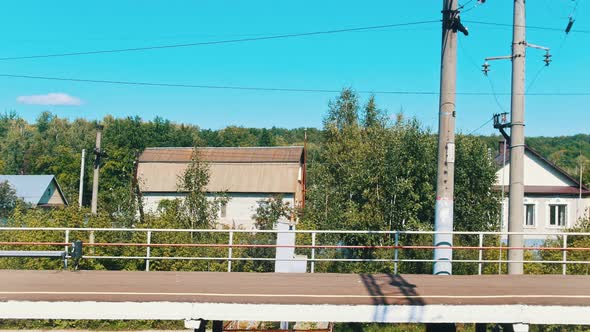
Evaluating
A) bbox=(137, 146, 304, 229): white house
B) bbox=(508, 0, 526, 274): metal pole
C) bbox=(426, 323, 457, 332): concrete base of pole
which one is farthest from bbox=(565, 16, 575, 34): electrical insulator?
bbox=(137, 146, 304, 229): white house

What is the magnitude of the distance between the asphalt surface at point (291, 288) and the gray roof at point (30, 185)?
58916 mm

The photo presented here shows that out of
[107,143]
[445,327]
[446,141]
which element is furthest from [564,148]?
[445,327]

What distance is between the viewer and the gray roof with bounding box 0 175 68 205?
65.1 meters

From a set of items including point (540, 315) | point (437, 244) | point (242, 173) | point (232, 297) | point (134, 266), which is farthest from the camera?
point (242, 173)

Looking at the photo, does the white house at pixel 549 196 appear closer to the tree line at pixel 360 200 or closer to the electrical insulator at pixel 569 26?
the tree line at pixel 360 200

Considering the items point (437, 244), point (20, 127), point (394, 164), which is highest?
point (20, 127)

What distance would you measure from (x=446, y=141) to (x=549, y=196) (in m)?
35.7

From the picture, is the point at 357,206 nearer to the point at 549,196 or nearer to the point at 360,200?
the point at 360,200

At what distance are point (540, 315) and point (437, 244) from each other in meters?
3.33

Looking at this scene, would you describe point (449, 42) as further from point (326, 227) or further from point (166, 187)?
point (166, 187)

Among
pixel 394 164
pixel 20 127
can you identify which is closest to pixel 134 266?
pixel 394 164

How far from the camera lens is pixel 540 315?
7.87 meters

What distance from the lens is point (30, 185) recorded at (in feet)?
223

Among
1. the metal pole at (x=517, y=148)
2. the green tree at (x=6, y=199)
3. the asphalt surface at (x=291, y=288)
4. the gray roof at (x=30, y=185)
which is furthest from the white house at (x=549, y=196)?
the gray roof at (x=30, y=185)
